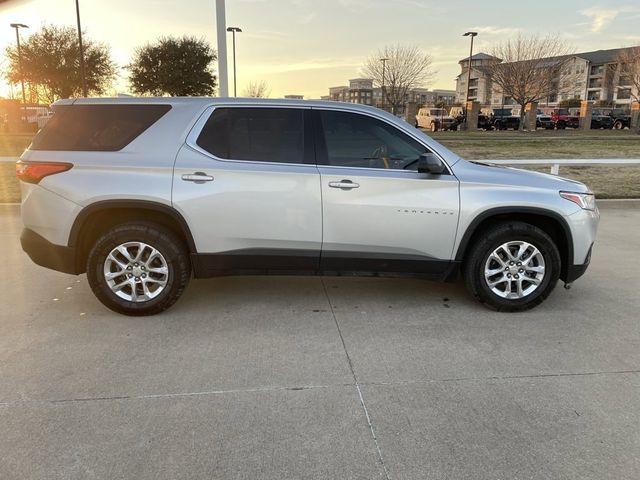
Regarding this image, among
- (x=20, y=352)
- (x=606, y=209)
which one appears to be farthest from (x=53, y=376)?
(x=606, y=209)

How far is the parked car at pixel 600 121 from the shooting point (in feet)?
148

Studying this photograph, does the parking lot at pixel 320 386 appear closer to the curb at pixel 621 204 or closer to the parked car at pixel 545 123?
the curb at pixel 621 204

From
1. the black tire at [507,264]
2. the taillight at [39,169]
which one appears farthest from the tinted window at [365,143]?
the taillight at [39,169]

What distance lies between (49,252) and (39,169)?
2.30ft

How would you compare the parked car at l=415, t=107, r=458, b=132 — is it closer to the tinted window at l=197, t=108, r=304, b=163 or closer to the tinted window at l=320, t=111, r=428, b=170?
the tinted window at l=320, t=111, r=428, b=170

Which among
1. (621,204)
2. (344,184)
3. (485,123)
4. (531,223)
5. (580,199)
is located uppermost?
(485,123)

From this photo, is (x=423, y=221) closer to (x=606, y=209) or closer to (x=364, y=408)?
(x=364, y=408)

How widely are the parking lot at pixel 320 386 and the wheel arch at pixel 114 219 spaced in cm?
62

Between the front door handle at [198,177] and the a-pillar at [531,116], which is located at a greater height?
the a-pillar at [531,116]

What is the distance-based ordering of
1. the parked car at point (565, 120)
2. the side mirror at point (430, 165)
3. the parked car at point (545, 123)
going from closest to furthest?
the side mirror at point (430, 165), the parked car at point (565, 120), the parked car at point (545, 123)

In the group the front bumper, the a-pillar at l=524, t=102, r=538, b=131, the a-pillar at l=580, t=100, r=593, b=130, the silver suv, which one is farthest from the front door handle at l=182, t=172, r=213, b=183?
the a-pillar at l=580, t=100, r=593, b=130

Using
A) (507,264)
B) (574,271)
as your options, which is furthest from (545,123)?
(507,264)

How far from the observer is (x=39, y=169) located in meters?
4.25

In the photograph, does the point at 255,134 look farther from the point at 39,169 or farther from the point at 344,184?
the point at 39,169
